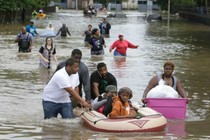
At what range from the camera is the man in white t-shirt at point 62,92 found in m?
10.7

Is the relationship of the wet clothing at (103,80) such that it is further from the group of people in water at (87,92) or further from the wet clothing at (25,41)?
the wet clothing at (25,41)

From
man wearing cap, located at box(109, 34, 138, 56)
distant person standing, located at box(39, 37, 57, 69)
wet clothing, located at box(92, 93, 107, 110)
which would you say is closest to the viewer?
wet clothing, located at box(92, 93, 107, 110)

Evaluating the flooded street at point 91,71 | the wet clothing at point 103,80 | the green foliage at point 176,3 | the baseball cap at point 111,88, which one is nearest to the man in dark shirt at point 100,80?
the wet clothing at point 103,80

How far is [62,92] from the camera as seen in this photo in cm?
1101

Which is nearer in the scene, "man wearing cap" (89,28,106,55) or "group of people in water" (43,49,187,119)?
"group of people in water" (43,49,187,119)

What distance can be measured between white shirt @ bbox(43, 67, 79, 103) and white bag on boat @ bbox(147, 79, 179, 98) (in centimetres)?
181

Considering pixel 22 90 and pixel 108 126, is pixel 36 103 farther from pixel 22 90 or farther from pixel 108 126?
pixel 108 126

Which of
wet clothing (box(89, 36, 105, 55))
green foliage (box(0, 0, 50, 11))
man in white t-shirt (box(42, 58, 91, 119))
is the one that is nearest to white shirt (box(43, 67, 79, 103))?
man in white t-shirt (box(42, 58, 91, 119))

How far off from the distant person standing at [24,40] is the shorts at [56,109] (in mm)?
14989

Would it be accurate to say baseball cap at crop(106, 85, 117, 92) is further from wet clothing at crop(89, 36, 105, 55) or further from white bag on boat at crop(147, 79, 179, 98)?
wet clothing at crop(89, 36, 105, 55)

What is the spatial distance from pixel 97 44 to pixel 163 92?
1393 cm

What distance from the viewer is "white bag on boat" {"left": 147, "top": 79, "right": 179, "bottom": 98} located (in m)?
12.3

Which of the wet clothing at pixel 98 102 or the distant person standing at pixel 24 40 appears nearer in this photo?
the wet clothing at pixel 98 102

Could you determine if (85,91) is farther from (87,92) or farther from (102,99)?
(102,99)
